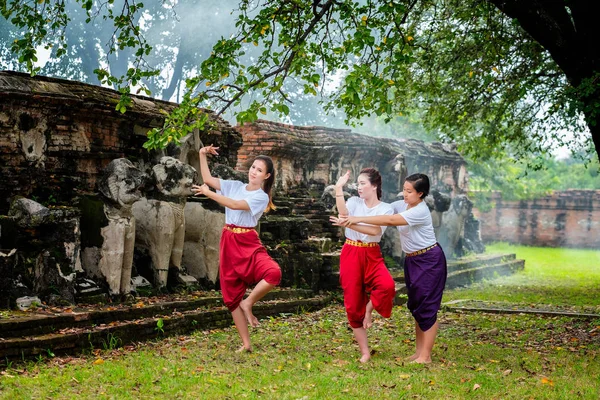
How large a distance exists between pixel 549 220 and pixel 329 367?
85.5 ft

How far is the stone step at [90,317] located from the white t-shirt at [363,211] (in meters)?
2.28

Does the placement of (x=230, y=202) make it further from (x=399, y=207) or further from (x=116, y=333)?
(x=116, y=333)

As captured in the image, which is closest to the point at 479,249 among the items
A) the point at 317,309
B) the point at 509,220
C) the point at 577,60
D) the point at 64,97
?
the point at 509,220

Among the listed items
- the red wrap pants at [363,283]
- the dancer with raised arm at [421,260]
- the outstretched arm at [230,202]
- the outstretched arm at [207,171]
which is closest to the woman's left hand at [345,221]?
the dancer with raised arm at [421,260]

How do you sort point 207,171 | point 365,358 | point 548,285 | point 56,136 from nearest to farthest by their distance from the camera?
1. point 365,358
2. point 207,171
3. point 56,136
4. point 548,285

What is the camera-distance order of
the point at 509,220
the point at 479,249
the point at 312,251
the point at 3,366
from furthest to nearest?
the point at 509,220 → the point at 479,249 → the point at 312,251 → the point at 3,366

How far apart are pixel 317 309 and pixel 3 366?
5.22m

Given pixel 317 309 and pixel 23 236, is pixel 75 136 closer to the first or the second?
pixel 23 236

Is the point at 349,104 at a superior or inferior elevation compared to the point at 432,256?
superior

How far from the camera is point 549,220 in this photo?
3012 centimetres

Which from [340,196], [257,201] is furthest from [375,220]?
[257,201]

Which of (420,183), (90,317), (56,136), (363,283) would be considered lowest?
(90,317)

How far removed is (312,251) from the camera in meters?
11.2

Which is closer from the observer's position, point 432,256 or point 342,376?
point 342,376
